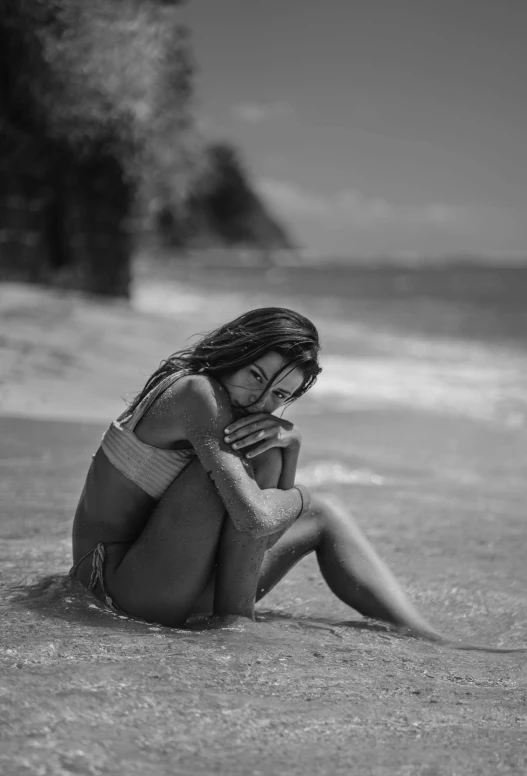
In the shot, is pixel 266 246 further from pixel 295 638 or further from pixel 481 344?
pixel 295 638

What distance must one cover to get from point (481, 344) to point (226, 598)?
16068mm

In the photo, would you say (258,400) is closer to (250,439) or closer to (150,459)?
(250,439)

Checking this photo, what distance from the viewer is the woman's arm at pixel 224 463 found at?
8.62ft

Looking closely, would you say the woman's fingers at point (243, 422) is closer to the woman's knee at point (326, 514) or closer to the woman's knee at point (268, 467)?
the woman's knee at point (268, 467)

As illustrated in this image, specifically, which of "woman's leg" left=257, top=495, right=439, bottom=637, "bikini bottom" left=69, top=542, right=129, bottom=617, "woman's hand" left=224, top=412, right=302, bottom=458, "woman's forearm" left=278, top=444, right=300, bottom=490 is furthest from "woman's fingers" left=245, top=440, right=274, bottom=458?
"bikini bottom" left=69, top=542, right=129, bottom=617

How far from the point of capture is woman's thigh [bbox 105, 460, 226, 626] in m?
2.69

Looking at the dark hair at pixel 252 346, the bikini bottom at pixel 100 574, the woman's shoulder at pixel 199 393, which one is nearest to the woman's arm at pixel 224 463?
the woman's shoulder at pixel 199 393

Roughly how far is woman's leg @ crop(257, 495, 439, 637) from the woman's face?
52 centimetres

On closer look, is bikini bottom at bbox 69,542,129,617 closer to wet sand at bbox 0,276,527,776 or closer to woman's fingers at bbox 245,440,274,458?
wet sand at bbox 0,276,527,776

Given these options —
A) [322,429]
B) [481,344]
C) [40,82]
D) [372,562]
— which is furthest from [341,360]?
[372,562]

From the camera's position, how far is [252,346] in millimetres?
2805

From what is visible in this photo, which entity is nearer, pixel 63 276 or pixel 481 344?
pixel 63 276

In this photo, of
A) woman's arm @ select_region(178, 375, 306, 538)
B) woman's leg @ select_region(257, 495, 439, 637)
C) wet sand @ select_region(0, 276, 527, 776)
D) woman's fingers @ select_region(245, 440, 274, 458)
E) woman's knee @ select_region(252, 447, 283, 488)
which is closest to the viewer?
wet sand @ select_region(0, 276, 527, 776)

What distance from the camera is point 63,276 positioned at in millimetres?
13539
